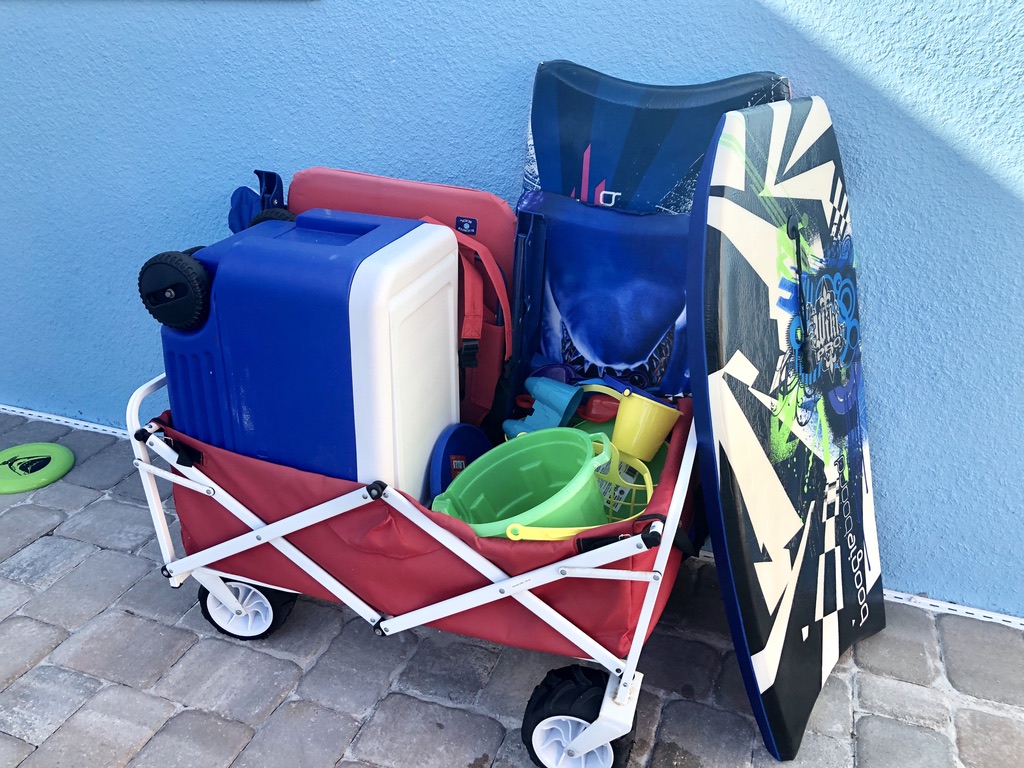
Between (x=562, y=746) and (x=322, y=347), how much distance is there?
98 centimetres

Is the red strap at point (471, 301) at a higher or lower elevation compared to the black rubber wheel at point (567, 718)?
higher

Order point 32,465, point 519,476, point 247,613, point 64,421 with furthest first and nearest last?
point 64,421
point 32,465
point 247,613
point 519,476

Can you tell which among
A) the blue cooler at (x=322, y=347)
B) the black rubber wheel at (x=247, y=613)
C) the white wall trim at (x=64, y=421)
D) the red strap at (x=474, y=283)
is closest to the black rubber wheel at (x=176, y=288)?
the blue cooler at (x=322, y=347)

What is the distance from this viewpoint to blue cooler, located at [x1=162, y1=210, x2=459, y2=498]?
5.27 feet

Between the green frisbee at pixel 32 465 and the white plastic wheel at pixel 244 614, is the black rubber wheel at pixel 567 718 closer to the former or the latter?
the white plastic wheel at pixel 244 614

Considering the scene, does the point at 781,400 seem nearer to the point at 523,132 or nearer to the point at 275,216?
the point at 523,132

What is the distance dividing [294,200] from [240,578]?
3.16ft

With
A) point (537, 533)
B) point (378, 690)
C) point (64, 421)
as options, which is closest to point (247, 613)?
point (378, 690)

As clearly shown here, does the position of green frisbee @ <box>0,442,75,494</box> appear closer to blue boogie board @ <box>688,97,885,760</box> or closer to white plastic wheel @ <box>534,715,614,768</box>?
white plastic wheel @ <box>534,715,614,768</box>

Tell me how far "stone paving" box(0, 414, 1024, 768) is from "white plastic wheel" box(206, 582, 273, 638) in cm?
5

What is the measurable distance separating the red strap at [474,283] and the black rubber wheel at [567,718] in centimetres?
82

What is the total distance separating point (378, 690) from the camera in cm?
198

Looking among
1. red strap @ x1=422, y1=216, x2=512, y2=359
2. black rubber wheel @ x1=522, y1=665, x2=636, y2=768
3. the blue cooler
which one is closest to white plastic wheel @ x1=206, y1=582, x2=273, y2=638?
the blue cooler

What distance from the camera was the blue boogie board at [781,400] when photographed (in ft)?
4.79
